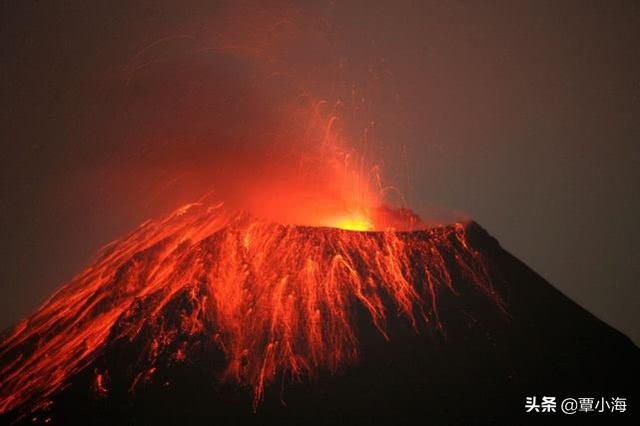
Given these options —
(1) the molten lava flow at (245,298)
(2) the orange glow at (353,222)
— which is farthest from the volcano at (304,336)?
(2) the orange glow at (353,222)

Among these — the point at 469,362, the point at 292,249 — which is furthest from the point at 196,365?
the point at 469,362

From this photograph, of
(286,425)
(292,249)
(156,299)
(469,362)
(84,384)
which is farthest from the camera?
(292,249)

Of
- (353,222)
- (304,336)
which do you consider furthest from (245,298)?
(353,222)

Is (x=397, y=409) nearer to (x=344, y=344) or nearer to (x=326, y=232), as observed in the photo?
(x=344, y=344)

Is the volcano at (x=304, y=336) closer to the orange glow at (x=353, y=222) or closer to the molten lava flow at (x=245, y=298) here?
the molten lava flow at (x=245, y=298)

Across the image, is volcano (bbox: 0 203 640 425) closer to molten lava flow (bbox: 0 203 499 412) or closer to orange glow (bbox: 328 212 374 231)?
molten lava flow (bbox: 0 203 499 412)

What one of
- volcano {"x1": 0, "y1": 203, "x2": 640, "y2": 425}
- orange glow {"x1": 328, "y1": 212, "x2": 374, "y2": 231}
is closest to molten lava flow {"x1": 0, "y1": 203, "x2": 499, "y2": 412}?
volcano {"x1": 0, "y1": 203, "x2": 640, "y2": 425}

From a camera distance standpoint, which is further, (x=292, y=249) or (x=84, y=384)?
(x=292, y=249)
